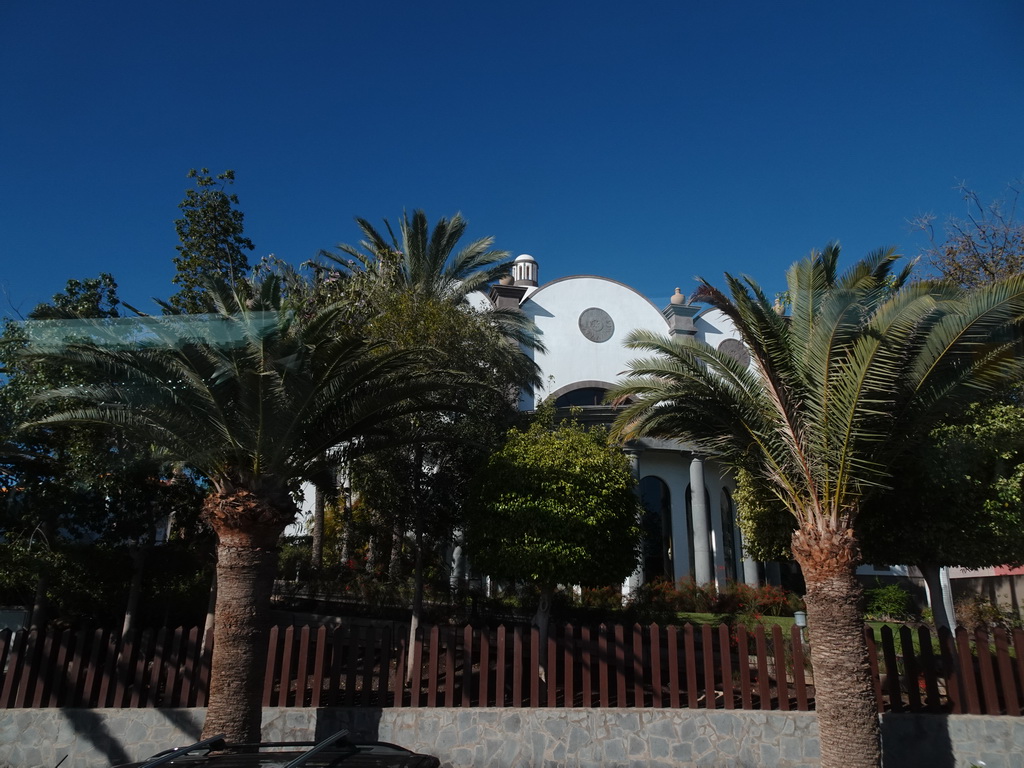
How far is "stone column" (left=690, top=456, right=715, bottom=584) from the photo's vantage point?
21906mm

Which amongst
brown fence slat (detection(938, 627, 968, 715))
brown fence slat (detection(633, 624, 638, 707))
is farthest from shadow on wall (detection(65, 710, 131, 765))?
brown fence slat (detection(938, 627, 968, 715))

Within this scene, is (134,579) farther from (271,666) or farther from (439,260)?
(439,260)

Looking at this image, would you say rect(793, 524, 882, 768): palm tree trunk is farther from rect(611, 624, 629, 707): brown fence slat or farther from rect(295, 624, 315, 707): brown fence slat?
rect(295, 624, 315, 707): brown fence slat

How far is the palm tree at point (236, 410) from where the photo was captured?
844cm

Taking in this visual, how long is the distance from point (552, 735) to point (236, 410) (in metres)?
5.56

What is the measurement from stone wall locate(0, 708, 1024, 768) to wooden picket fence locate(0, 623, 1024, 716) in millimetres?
165

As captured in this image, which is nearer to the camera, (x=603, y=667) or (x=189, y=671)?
(x=603, y=667)

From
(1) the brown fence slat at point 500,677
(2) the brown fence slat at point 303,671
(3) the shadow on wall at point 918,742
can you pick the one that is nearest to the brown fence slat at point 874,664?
(3) the shadow on wall at point 918,742

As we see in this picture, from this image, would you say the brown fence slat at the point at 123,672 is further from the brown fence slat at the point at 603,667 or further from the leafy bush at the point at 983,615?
the leafy bush at the point at 983,615

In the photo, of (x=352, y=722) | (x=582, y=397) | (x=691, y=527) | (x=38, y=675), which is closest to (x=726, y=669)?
(x=352, y=722)

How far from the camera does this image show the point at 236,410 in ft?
28.7

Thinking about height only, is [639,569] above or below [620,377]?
below

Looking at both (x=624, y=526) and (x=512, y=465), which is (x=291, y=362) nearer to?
(x=512, y=465)

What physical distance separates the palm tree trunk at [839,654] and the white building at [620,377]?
13.1 meters
